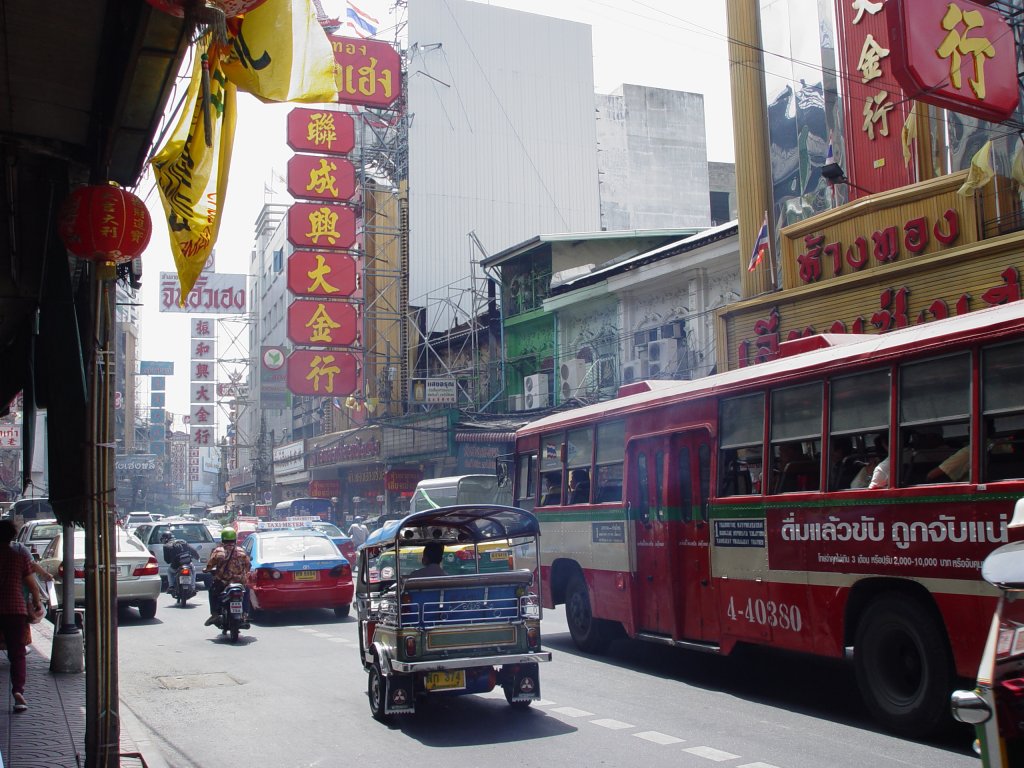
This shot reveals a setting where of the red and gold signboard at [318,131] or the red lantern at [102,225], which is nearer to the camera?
the red lantern at [102,225]

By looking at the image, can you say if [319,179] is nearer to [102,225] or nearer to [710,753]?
[102,225]

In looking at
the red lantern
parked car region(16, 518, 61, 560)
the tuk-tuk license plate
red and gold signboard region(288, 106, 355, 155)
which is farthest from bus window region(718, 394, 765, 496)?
red and gold signboard region(288, 106, 355, 155)

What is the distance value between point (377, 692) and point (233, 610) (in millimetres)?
6109

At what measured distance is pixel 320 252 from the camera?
1352 inches

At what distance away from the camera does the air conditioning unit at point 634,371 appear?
28.1 m

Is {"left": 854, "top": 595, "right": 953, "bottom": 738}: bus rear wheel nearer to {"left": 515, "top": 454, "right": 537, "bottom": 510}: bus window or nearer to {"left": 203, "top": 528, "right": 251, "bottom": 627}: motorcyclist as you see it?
{"left": 515, "top": 454, "right": 537, "bottom": 510}: bus window

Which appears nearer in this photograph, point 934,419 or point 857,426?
point 934,419

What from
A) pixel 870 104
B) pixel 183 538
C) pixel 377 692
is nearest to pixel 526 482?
pixel 377 692

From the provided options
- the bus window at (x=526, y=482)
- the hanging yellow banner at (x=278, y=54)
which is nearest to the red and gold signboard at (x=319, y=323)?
the bus window at (x=526, y=482)

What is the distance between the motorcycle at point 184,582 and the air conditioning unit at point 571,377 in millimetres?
13970

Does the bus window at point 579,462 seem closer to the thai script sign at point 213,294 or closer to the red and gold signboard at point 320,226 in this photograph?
the red and gold signboard at point 320,226

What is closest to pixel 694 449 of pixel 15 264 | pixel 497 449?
pixel 15 264

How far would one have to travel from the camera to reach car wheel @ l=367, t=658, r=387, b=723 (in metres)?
8.93

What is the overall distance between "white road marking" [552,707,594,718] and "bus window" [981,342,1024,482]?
4.01m
